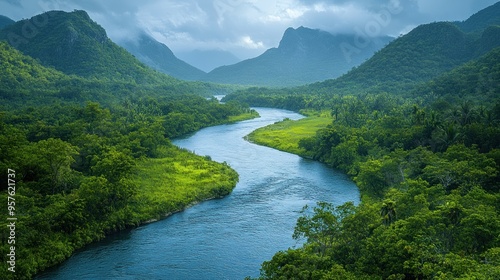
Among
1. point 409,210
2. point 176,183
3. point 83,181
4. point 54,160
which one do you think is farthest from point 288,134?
point 409,210

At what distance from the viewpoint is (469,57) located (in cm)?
19225

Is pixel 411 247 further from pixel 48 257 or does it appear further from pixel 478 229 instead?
pixel 48 257

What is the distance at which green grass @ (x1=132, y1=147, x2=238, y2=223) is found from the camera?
184 feet

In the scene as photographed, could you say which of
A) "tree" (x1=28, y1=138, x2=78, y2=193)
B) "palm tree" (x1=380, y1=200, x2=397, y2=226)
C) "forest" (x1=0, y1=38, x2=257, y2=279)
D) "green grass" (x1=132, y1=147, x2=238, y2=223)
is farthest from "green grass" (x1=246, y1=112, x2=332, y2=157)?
"tree" (x1=28, y1=138, x2=78, y2=193)

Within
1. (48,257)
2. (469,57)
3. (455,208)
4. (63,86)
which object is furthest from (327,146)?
(469,57)

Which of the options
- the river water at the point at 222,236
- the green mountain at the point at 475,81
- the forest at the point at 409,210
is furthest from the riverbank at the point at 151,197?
the green mountain at the point at 475,81

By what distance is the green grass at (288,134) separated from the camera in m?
103

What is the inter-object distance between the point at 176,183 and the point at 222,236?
19.5 metres

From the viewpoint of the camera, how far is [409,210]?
141ft

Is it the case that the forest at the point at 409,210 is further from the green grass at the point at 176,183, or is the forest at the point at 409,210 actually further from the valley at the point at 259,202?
the green grass at the point at 176,183

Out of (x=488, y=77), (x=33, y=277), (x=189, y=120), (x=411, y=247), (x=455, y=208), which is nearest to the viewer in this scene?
(x=411, y=247)

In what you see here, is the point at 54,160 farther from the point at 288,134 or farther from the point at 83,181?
the point at 288,134

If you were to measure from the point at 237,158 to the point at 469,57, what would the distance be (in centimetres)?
15292

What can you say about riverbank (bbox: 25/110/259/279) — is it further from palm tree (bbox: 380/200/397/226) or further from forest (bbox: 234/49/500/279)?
palm tree (bbox: 380/200/397/226)
